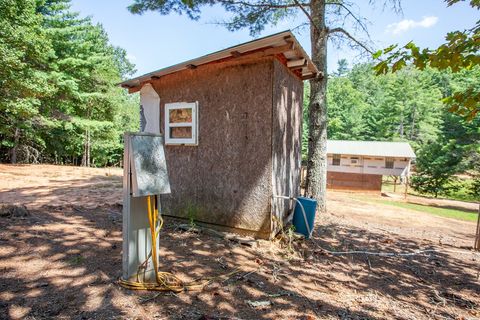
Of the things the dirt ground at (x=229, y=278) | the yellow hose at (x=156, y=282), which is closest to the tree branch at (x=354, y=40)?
the dirt ground at (x=229, y=278)

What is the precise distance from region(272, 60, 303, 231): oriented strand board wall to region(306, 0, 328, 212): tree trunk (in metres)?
1.10

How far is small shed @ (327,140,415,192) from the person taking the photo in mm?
22125

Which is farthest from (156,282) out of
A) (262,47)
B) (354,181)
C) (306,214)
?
(354,181)

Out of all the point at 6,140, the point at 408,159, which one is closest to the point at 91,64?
the point at 6,140

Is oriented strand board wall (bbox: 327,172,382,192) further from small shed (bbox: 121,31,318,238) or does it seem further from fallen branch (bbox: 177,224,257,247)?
fallen branch (bbox: 177,224,257,247)

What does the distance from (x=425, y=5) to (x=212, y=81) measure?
4.77 m

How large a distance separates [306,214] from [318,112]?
352cm

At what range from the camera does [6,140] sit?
1681 centimetres

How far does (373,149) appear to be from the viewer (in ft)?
76.8

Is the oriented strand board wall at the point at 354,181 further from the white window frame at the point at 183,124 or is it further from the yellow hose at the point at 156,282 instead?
the yellow hose at the point at 156,282

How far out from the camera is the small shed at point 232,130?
4496 mm

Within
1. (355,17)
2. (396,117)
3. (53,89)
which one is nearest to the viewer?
(355,17)

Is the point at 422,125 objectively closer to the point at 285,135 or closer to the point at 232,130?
the point at 285,135

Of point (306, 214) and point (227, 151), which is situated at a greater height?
point (227, 151)
